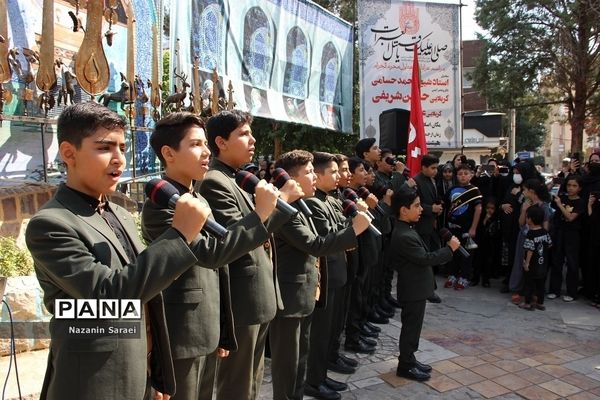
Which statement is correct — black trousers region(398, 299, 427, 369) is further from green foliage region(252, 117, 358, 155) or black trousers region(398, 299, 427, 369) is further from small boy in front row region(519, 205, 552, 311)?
green foliage region(252, 117, 358, 155)

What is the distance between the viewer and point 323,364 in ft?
11.3

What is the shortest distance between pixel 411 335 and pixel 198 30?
15.5 ft

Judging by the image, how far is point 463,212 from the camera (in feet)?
21.9

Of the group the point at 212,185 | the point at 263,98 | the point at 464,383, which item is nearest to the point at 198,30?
the point at 263,98

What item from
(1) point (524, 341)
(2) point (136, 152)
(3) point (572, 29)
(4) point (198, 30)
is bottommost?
(1) point (524, 341)

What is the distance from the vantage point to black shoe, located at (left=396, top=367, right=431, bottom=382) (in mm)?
3732

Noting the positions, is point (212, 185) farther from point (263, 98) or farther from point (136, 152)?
point (263, 98)

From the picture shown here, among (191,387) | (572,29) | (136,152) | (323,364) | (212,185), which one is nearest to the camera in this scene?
(191,387)

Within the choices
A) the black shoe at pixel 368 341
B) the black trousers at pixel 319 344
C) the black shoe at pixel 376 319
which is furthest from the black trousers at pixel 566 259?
the black trousers at pixel 319 344

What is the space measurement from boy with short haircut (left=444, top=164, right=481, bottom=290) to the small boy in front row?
0.86 m

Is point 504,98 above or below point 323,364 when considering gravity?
above

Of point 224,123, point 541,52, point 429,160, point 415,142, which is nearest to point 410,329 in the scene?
point 224,123

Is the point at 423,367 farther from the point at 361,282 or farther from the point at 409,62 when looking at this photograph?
the point at 409,62

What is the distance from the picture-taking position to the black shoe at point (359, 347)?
430 cm
